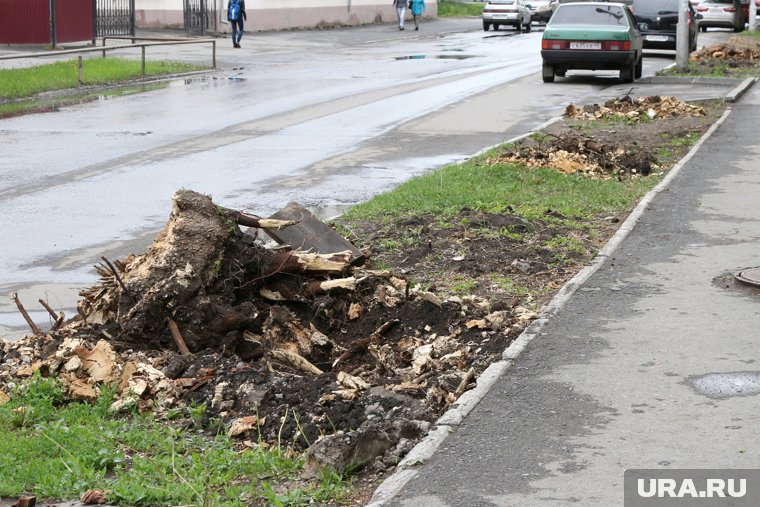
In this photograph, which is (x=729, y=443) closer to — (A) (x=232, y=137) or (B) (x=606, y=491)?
(B) (x=606, y=491)

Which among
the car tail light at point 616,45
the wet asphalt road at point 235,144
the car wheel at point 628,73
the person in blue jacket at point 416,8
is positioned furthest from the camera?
the person in blue jacket at point 416,8

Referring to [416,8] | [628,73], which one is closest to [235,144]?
[628,73]

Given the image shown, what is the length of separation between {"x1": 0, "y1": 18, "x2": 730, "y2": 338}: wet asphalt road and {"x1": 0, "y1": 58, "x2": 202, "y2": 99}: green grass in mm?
1245

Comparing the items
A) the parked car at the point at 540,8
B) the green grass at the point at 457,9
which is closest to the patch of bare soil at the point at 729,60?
the parked car at the point at 540,8

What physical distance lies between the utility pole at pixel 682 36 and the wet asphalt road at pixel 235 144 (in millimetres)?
1946

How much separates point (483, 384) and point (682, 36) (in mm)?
23087

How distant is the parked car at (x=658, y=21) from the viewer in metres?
35.0

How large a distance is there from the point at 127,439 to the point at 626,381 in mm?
2661

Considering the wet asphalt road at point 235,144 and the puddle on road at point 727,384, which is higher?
the wet asphalt road at point 235,144

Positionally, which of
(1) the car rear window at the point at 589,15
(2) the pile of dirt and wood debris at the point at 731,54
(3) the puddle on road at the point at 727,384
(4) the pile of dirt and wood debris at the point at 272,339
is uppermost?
(1) the car rear window at the point at 589,15

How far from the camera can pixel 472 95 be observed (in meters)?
24.4

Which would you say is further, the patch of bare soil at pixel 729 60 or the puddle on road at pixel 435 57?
the puddle on road at pixel 435 57

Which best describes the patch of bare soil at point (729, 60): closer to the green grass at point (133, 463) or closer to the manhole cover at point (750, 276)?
the manhole cover at point (750, 276)

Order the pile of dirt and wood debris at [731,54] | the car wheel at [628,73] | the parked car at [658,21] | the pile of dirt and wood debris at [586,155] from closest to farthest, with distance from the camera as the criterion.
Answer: the pile of dirt and wood debris at [586,155] < the car wheel at [628,73] < the pile of dirt and wood debris at [731,54] < the parked car at [658,21]
